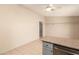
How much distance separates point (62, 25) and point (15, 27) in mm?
2474

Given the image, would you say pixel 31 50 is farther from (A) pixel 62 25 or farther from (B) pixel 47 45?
(A) pixel 62 25

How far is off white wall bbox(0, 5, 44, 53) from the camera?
3.48m

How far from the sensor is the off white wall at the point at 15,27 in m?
Answer: 3.48

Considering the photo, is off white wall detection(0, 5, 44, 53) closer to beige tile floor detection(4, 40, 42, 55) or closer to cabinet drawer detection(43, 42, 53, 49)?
beige tile floor detection(4, 40, 42, 55)

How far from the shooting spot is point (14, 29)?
3998 millimetres

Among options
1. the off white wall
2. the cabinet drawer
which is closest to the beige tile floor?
the cabinet drawer

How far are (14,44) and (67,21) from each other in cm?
263

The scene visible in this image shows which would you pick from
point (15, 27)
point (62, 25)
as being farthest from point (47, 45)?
point (15, 27)

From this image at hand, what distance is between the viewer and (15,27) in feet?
13.3

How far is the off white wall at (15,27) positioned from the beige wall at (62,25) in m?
1.29

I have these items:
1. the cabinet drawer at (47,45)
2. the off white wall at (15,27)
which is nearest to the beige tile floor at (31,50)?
the cabinet drawer at (47,45)
